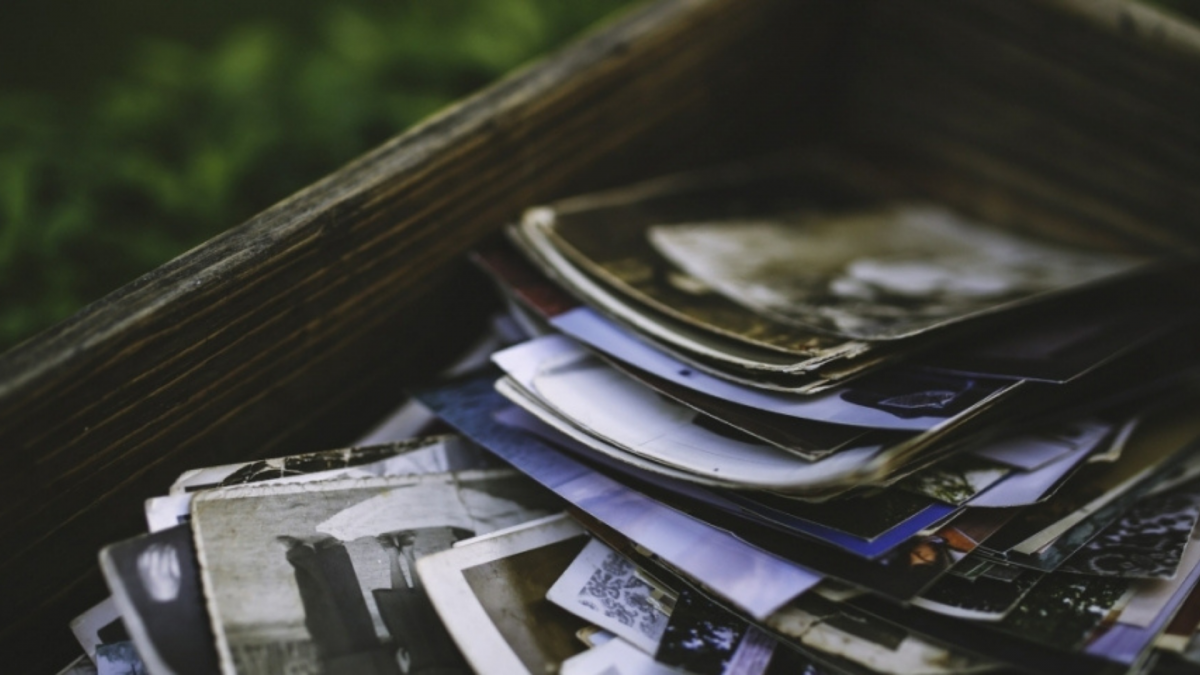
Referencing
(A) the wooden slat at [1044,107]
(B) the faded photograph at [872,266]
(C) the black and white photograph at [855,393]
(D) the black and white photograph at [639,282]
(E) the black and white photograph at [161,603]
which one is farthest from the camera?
(A) the wooden slat at [1044,107]

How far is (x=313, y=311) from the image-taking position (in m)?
0.88

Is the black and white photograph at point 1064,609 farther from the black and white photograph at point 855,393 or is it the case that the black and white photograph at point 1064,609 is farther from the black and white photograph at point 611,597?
the black and white photograph at point 611,597

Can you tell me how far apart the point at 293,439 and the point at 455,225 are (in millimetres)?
309

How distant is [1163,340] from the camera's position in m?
1.02

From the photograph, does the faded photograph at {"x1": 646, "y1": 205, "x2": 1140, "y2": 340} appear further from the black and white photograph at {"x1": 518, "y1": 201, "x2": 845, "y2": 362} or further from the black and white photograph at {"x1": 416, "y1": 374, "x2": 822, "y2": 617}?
the black and white photograph at {"x1": 416, "y1": 374, "x2": 822, "y2": 617}

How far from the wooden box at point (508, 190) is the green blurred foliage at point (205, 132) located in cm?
33

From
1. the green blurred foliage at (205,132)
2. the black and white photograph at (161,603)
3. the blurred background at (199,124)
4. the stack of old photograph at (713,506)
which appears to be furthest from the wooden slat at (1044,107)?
the black and white photograph at (161,603)

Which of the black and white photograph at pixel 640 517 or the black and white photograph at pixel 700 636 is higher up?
the black and white photograph at pixel 640 517

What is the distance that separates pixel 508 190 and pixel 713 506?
49 cm

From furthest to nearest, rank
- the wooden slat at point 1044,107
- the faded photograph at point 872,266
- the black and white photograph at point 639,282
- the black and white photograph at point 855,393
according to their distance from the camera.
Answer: the wooden slat at point 1044,107 → the faded photograph at point 872,266 → the black and white photograph at point 639,282 → the black and white photograph at point 855,393

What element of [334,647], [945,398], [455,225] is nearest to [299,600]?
[334,647]

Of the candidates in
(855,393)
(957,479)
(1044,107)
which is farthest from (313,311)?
(1044,107)

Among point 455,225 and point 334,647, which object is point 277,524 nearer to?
point 334,647

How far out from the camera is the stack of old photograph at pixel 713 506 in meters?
0.70
